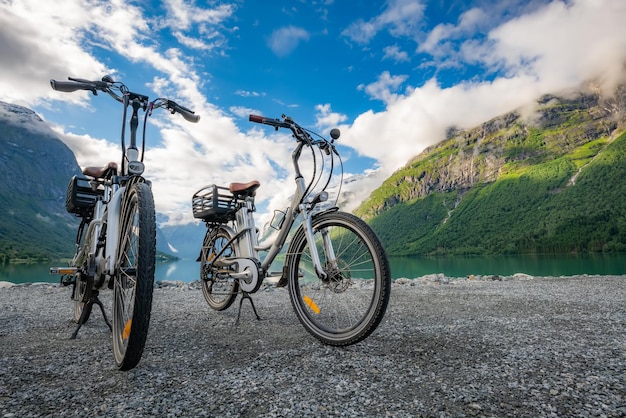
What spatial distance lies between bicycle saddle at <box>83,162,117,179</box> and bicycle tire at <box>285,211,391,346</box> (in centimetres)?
265

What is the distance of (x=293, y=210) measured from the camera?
164 inches

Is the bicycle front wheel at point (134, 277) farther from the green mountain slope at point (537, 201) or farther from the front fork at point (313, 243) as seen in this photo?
the green mountain slope at point (537, 201)

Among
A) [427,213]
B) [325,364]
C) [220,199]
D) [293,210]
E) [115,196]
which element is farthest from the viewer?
[427,213]

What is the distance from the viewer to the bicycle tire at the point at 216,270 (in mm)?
5441

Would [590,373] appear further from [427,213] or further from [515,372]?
[427,213]

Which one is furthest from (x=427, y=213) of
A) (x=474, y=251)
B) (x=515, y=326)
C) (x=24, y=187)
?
(x=24, y=187)

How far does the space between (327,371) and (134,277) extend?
185cm

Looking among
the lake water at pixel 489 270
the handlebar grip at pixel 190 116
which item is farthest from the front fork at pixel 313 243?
the lake water at pixel 489 270

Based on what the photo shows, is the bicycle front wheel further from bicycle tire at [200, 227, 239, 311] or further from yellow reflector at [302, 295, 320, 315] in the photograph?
bicycle tire at [200, 227, 239, 311]

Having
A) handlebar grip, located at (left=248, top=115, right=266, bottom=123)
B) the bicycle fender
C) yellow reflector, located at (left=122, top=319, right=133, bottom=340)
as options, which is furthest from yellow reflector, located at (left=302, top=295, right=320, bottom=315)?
handlebar grip, located at (left=248, top=115, right=266, bottom=123)

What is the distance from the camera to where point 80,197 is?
5340 mm

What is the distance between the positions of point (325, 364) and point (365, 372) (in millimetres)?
385

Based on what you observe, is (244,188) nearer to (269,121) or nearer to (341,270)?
(269,121)

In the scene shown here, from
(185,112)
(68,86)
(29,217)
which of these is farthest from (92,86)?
(29,217)
